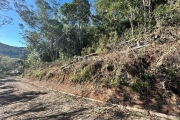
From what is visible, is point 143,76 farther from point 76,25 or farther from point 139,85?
point 76,25

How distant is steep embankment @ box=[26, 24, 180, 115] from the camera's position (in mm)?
3872

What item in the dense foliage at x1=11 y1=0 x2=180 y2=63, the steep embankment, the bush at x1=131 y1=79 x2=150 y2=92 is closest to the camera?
the steep embankment

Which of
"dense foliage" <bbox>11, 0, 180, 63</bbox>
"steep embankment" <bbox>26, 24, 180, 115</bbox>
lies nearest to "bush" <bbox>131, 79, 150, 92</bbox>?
"steep embankment" <bbox>26, 24, 180, 115</bbox>

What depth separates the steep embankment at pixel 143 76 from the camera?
12.7ft

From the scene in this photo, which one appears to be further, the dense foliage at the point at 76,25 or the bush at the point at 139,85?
the dense foliage at the point at 76,25

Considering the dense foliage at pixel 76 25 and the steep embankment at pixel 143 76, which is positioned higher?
the dense foliage at pixel 76 25

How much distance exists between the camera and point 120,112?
13.7 feet

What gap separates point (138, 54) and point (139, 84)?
124cm

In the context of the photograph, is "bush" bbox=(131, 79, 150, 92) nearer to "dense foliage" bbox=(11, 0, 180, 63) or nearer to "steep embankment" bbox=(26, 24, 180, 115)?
"steep embankment" bbox=(26, 24, 180, 115)

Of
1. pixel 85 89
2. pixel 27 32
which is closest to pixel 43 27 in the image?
pixel 27 32

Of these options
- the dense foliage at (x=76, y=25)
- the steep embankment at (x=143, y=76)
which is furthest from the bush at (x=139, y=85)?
the dense foliage at (x=76, y=25)

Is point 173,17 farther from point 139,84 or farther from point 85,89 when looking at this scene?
point 85,89

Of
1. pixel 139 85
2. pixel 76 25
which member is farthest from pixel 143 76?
pixel 76 25

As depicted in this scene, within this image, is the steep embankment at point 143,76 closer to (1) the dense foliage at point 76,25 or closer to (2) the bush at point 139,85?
(2) the bush at point 139,85
